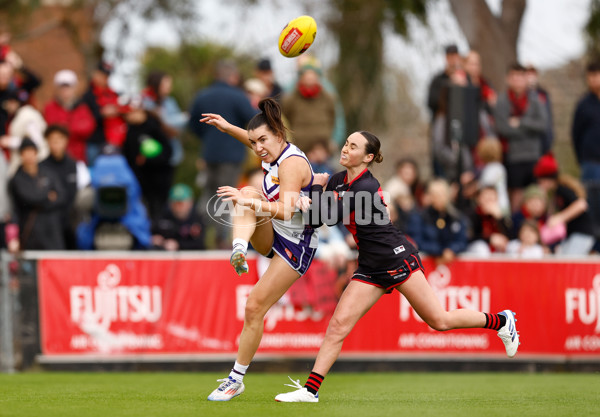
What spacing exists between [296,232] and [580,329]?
5.89 meters

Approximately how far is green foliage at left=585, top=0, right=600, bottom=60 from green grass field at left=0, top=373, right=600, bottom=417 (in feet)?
29.8

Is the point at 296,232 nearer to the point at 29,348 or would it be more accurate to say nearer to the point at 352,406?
the point at 352,406

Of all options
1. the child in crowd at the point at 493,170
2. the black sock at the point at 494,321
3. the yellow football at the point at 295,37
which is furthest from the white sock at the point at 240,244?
the child in crowd at the point at 493,170

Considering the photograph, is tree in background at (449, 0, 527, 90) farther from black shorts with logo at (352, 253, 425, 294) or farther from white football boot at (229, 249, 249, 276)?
white football boot at (229, 249, 249, 276)

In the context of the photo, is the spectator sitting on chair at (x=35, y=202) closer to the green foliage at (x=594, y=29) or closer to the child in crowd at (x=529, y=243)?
the child in crowd at (x=529, y=243)

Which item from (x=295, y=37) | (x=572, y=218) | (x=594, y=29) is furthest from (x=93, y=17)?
(x=295, y=37)

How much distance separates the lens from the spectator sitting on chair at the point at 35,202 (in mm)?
12273

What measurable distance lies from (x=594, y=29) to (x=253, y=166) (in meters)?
8.22

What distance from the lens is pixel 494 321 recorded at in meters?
8.20

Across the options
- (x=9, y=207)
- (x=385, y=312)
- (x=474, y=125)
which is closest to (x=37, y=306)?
(x=9, y=207)

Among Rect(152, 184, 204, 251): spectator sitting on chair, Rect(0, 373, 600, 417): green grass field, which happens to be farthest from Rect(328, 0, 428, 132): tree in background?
Rect(0, 373, 600, 417): green grass field

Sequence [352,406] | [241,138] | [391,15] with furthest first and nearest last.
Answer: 1. [391,15]
2. [241,138]
3. [352,406]

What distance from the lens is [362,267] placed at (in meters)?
7.84

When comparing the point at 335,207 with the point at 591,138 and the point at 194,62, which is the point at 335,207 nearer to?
the point at 591,138
